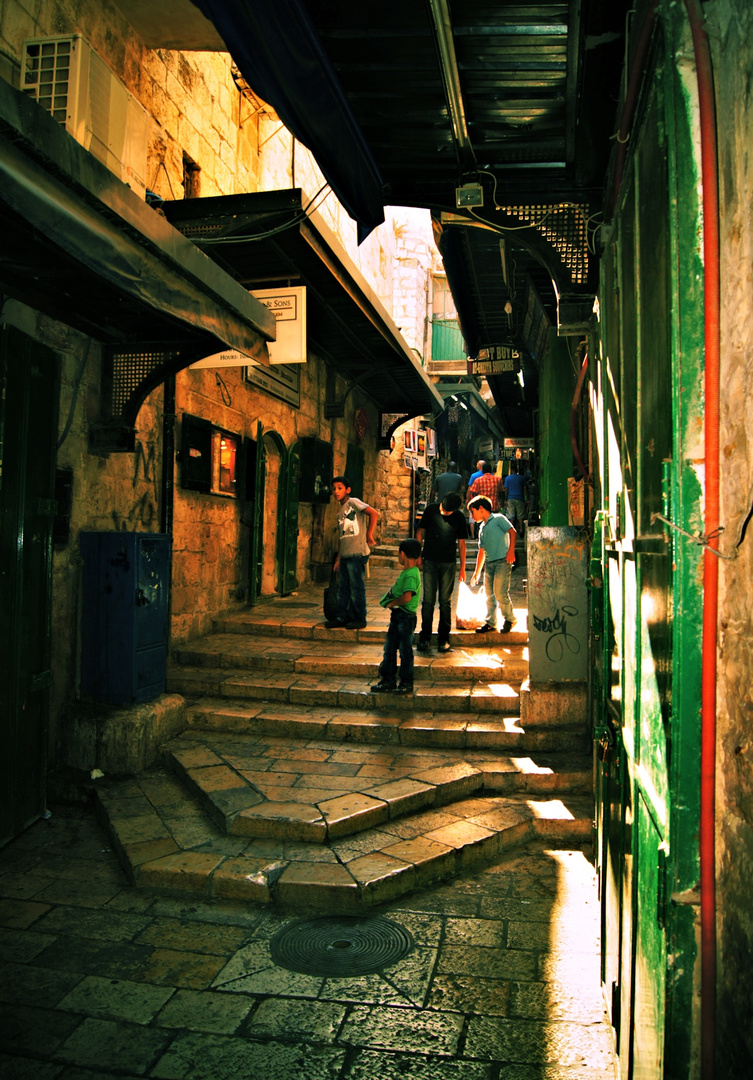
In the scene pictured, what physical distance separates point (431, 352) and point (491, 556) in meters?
17.4

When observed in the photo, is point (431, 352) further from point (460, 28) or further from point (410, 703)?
point (460, 28)

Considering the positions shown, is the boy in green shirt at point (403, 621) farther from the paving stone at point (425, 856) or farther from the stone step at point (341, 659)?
the paving stone at point (425, 856)

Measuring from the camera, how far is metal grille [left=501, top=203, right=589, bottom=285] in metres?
4.39

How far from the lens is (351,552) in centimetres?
884

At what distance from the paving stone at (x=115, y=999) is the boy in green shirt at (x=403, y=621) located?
3960mm

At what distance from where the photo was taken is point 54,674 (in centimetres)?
602

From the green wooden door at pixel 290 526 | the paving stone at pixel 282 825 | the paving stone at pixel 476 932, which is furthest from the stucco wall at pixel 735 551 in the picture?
the green wooden door at pixel 290 526

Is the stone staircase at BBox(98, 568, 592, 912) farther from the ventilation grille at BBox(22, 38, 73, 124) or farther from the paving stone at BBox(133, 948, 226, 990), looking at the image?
the ventilation grille at BBox(22, 38, 73, 124)

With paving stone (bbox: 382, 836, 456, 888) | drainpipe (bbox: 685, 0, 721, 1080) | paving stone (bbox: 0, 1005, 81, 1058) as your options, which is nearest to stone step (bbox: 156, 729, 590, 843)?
paving stone (bbox: 382, 836, 456, 888)

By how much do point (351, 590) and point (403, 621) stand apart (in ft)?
7.79

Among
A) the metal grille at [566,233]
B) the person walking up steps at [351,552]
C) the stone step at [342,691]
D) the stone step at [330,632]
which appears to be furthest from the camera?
the person walking up steps at [351,552]

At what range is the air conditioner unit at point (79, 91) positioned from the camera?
5.14 metres

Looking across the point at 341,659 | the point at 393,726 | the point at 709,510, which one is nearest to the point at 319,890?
the point at 393,726

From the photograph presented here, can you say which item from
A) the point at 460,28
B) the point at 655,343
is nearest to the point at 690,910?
the point at 655,343
